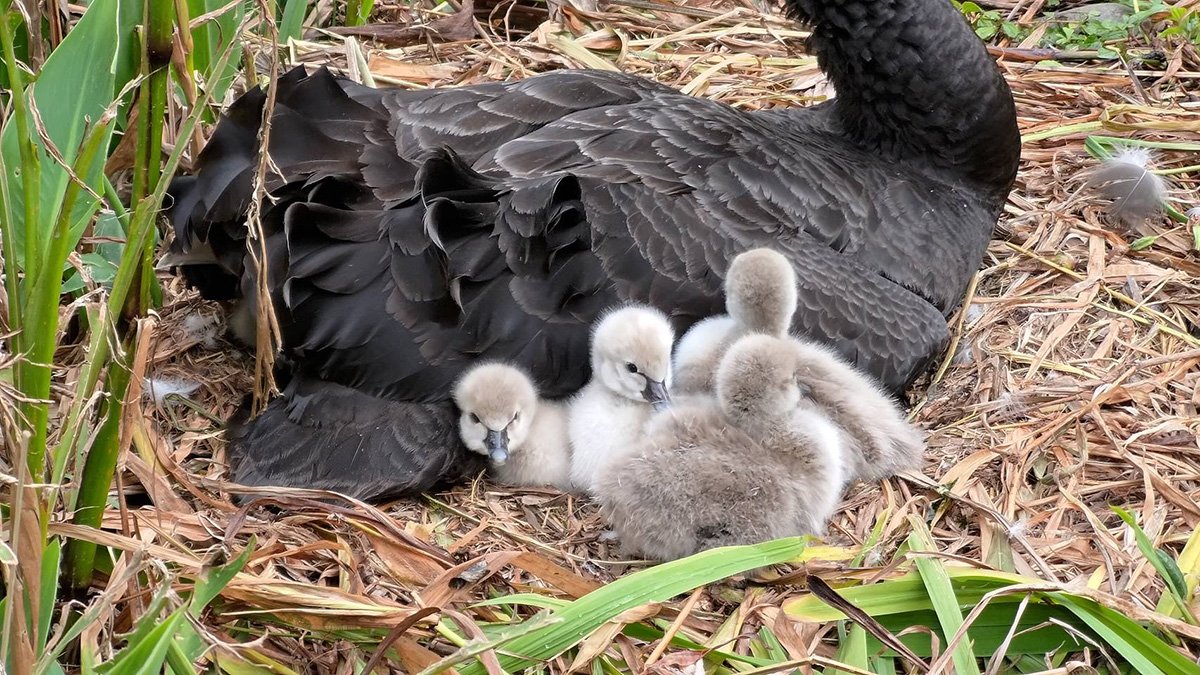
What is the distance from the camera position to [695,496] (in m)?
2.36

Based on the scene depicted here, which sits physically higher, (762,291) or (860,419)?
(762,291)

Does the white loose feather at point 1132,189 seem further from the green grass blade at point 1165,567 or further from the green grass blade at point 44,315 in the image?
the green grass blade at point 44,315

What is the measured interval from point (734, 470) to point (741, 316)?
13.8 inches

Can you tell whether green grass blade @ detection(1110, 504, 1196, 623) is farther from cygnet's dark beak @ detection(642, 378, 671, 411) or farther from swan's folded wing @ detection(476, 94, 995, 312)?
swan's folded wing @ detection(476, 94, 995, 312)

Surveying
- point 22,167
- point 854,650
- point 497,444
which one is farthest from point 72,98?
point 854,650

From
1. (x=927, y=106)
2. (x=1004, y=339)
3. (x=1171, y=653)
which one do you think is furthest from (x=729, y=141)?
(x=1171, y=653)

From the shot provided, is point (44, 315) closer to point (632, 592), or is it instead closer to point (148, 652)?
point (148, 652)

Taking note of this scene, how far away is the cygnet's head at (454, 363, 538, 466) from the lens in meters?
2.45

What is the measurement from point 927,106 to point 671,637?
172 centimetres

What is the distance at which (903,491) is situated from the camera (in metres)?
2.62

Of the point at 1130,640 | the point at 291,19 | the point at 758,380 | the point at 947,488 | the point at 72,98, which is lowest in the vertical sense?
the point at 947,488

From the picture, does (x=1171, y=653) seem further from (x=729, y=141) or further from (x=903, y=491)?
(x=729, y=141)

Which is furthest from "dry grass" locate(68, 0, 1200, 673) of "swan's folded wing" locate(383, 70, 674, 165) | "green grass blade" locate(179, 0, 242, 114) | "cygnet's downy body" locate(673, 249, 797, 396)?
"swan's folded wing" locate(383, 70, 674, 165)

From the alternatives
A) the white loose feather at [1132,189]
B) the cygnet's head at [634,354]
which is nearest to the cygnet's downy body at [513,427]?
the cygnet's head at [634,354]
